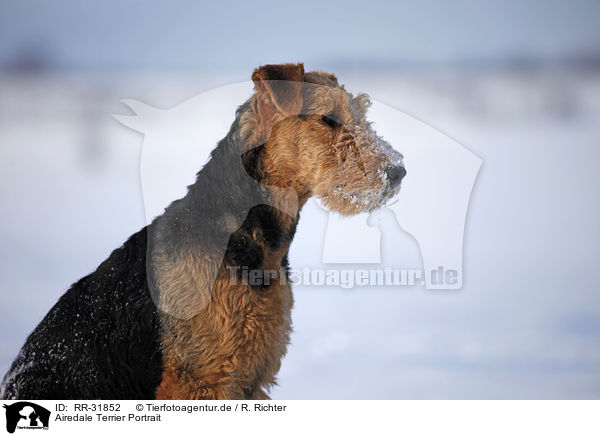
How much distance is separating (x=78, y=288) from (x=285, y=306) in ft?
4.08

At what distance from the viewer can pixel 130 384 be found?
350 centimetres

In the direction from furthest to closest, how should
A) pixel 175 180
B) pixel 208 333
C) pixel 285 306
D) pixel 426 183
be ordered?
pixel 426 183, pixel 175 180, pixel 285 306, pixel 208 333

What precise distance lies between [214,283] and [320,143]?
3.42ft

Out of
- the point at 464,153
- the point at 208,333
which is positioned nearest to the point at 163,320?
the point at 208,333

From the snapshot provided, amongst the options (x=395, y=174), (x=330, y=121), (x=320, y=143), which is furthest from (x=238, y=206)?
(x=395, y=174)

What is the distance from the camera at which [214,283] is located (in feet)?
11.4

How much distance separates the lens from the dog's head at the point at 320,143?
3.59 m

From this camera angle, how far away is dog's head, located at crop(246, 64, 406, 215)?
359cm
